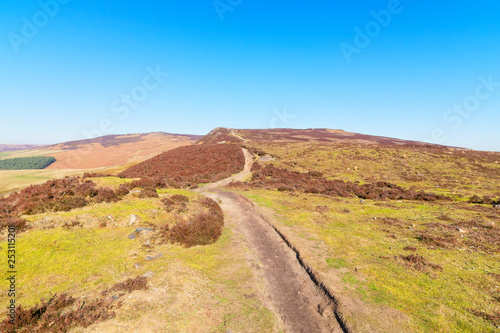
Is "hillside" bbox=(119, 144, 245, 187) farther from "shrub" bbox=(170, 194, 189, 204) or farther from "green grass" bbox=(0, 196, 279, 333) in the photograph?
"green grass" bbox=(0, 196, 279, 333)

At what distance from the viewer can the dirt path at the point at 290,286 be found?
21.9 ft

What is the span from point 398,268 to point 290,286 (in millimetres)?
5617

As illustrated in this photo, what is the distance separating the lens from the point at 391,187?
3017 cm

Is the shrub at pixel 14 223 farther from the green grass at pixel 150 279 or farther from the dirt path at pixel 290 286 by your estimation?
the dirt path at pixel 290 286

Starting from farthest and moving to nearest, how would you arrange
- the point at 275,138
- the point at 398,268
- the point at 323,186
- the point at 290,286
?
1. the point at 275,138
2. the point at 323,186
3. the point at 398,268
4. the point at 290,286

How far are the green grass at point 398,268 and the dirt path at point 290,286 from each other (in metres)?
0.83

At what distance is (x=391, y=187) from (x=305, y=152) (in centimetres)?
2771

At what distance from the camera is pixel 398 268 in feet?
31.6

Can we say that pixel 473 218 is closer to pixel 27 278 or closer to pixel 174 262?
pixel 174 262

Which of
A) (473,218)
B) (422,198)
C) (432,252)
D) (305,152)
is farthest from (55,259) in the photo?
(305,152)

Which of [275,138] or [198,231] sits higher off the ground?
[275,138]

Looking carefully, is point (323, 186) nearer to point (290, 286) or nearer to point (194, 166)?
point (290, 286)

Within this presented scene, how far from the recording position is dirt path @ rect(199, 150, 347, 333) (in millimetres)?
6660

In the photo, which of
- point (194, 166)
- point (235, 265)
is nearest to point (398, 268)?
point (235, 265)
